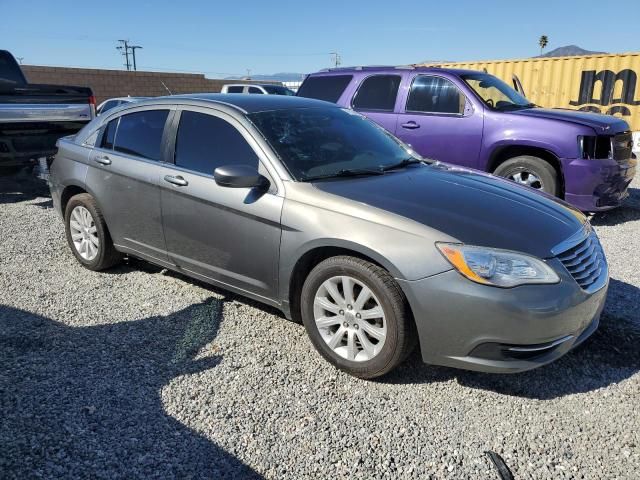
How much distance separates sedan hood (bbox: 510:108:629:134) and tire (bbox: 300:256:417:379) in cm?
459

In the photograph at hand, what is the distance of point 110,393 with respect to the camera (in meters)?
2.99

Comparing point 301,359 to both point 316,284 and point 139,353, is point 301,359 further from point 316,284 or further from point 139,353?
point 139,353

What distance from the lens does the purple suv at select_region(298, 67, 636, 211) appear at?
624 centimetres

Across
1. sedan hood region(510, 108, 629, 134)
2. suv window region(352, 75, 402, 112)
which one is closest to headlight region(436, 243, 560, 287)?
sedan hood region(510, 108, 629, 134)

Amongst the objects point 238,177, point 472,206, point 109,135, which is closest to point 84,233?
point 109,135

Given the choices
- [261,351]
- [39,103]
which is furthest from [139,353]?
[39,103]

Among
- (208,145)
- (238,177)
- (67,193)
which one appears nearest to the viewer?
(238,177)

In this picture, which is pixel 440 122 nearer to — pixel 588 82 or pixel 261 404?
pixel 261 404

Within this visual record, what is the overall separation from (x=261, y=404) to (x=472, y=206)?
171 cm

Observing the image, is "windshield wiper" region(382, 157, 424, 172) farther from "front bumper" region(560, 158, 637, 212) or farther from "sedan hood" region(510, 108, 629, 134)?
"sedan hood" region(510, 108, 629, 134)

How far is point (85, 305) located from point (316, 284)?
2139 millimetres

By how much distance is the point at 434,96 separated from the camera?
7156 millimetres

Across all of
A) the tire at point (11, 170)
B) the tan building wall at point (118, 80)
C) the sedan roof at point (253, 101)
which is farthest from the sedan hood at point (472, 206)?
the tan building wall at point (118, 80)

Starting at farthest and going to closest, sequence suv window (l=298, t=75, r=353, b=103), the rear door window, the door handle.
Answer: suv window (l=298, t=75, r=353, b=103)
the rear door window
the door handle
